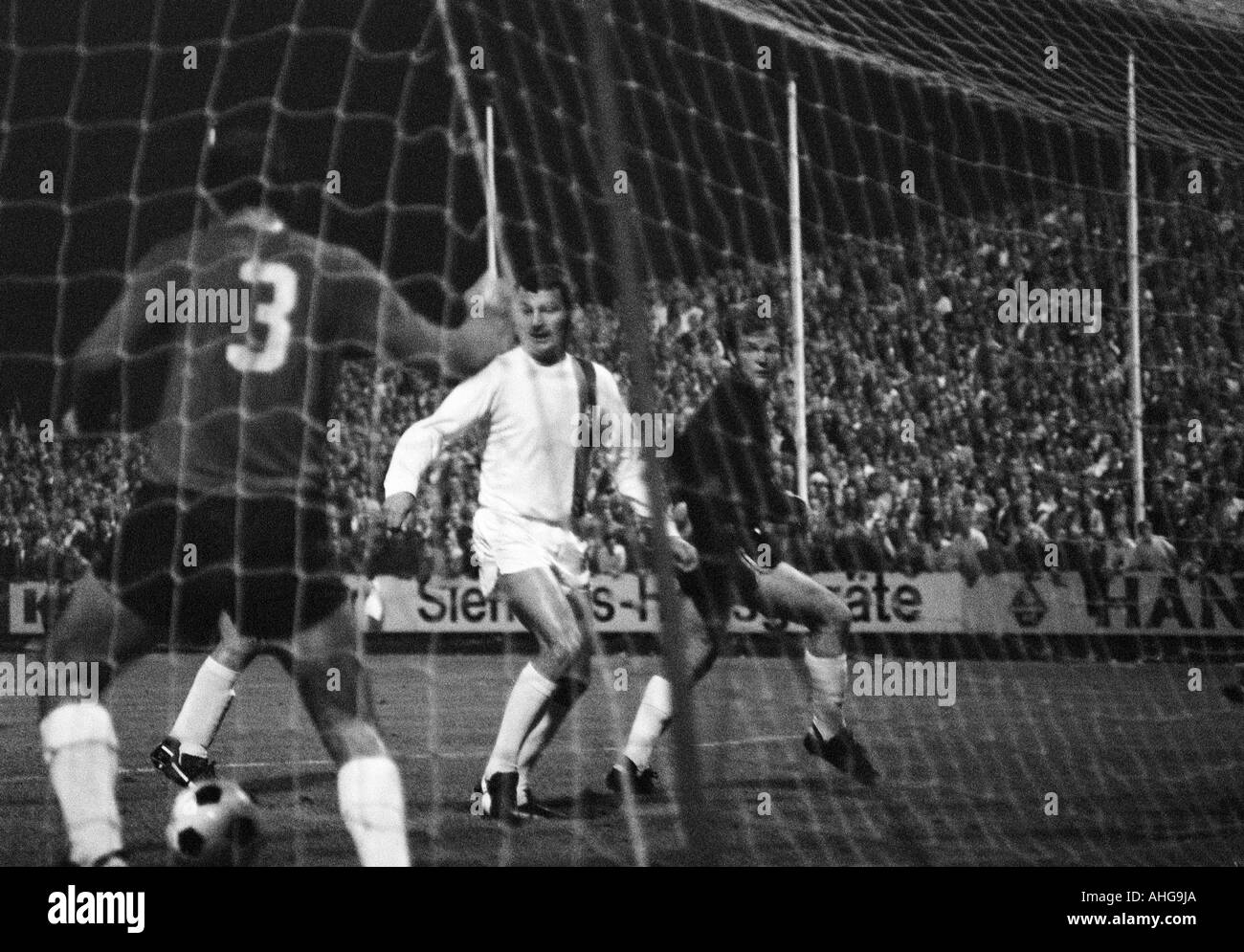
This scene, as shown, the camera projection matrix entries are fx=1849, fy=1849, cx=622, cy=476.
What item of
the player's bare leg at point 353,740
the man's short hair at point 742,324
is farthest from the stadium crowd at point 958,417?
the player's bare leg at point 353,740

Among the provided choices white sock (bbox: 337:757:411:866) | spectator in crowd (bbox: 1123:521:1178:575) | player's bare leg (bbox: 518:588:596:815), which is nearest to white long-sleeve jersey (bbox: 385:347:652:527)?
player's bare leg (bbox: 518:588:596:815)

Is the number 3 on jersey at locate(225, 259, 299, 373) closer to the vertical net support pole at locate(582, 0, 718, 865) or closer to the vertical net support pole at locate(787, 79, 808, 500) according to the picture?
the vertical net support pole at locate(582, 0, 718, 865)

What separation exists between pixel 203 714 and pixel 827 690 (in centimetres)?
226

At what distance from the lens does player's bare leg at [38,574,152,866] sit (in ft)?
14.1

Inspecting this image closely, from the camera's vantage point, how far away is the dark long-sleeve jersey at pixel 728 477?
6.32m

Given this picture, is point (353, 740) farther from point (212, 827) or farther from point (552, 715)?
point (552, 715)

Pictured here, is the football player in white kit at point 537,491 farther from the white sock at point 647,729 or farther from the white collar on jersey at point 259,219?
the white collar on jersey at point 259,219

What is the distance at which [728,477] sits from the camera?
6461 mm
